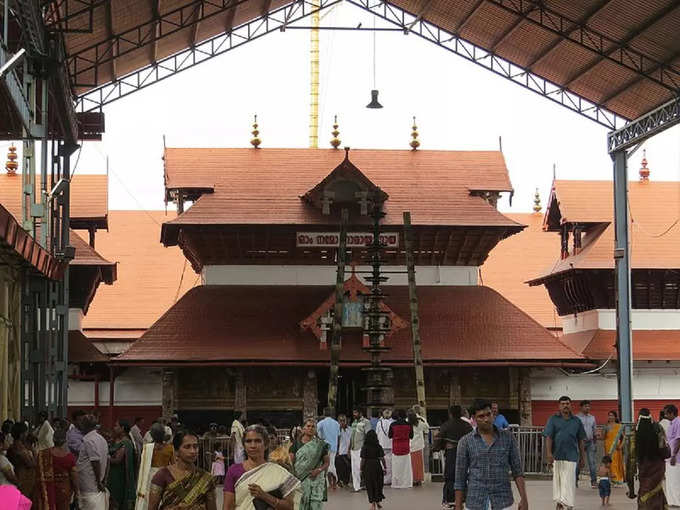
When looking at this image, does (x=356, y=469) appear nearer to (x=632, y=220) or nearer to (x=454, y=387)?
(x=454, y=387)

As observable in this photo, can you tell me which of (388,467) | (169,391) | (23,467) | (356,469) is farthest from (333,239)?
(23,467)

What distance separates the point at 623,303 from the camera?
31750 mm

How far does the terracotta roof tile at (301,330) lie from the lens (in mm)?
34469

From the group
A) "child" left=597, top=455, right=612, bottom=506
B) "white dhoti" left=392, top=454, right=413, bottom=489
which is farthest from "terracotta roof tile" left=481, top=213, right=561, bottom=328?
"child" left=597, top=455, right=612, bottom=506

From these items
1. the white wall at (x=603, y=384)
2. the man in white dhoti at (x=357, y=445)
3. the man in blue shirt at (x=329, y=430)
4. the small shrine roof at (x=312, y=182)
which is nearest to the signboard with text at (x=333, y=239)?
the small shrine roof at (x=312, y=182)

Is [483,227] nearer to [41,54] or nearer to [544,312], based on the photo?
[544,312]

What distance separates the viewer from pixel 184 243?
123 ft

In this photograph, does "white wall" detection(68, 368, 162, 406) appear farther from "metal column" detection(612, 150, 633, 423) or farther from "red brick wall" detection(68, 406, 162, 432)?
"metal column" detection(612, 150, 633, 423)

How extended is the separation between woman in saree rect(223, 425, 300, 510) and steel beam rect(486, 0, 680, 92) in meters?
22.0

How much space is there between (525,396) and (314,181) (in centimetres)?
861

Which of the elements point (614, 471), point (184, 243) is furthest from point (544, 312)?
point (614, 471)

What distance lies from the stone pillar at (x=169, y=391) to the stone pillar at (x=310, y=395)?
3230mm

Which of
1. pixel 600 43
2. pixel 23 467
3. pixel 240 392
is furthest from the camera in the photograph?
pixel 240 392

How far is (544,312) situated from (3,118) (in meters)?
21.6
